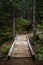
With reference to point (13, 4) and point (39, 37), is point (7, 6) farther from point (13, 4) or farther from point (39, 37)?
point (39, 37)

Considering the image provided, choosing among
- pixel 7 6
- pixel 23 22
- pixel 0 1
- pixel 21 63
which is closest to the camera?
pixel 21 63

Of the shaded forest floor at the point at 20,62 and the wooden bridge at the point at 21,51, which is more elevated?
the shaded forest floor at the point at 20,62

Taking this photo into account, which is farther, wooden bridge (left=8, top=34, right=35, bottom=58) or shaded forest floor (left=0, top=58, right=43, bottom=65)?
wooden bridge (left=8, top=34, right=35, bottom=58)

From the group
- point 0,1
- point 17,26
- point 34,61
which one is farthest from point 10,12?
point 34,61

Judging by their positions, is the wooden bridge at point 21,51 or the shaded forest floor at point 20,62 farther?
the wooden bridge at point 21,51

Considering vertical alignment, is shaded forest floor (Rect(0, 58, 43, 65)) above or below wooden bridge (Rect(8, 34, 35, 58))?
above

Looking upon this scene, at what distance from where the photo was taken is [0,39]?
20.2m

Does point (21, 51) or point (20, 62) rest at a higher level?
point (20, 62)

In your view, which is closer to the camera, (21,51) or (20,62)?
(20,62)

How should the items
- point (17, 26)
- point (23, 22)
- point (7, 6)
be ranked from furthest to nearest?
1. point (23, 22)
2. point (17, 26)
3. point (7, 6)

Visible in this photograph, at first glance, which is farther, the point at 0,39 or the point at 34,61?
the point at 0,39

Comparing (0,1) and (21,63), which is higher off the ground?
(0,1)

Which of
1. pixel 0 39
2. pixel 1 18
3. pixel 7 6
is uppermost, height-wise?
pixel 7 6

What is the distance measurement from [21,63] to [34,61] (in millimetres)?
846
